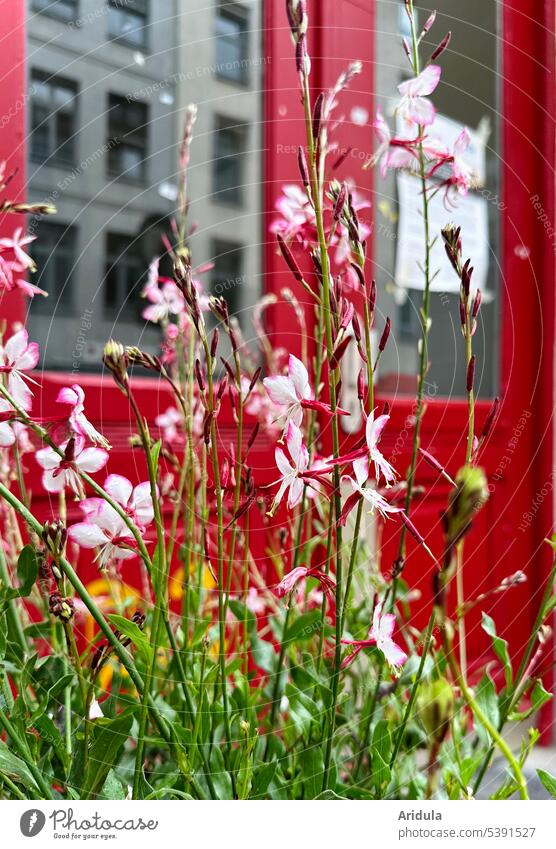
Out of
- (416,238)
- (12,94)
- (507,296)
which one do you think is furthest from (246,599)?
(416,238)

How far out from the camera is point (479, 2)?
2.04ft

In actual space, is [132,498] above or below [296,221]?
below

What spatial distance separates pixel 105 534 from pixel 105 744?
0.08 m

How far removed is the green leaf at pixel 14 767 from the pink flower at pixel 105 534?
3.1 inches

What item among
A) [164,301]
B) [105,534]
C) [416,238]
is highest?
[416,238]

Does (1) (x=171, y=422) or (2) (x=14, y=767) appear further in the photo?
(1) (x=171, y=422)

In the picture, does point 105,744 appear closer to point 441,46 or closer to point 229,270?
point 441,46

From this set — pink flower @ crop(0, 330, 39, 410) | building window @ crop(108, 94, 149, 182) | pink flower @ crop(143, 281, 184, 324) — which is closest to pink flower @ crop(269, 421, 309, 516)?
pink flower @ crop(0, 330, 39, 410)

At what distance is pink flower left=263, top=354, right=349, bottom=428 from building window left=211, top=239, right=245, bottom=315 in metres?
0.66

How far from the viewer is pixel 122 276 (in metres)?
0.88

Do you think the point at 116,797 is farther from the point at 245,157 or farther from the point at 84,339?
the point at 245,157

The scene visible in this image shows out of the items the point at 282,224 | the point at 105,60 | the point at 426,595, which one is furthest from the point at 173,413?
the point at 426,595

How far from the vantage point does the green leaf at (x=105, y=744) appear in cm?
→ 27
